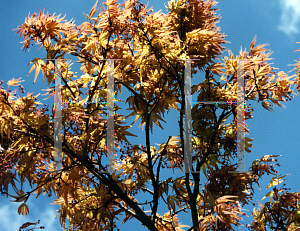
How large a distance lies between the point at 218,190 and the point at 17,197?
8.41 ft

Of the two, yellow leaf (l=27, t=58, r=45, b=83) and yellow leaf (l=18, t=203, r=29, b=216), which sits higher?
yellow leaf (l=27, t=58, r=45, b=83)

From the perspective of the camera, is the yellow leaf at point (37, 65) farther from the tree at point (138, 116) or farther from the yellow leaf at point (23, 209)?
the yellow leaf at point (23, 209)

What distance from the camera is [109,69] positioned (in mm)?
3611

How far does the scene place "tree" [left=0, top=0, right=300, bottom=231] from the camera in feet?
11.4

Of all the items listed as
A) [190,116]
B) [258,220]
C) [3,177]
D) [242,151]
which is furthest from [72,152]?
[258,220]

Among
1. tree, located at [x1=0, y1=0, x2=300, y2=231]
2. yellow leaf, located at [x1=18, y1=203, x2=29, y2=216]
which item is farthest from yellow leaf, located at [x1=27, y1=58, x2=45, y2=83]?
yellow leaf, located at [x1=18, y1=203, x2=29, y2=216]

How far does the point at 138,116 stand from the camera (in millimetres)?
4137

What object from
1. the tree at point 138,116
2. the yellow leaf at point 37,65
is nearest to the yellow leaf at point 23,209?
the tree at point 138,116

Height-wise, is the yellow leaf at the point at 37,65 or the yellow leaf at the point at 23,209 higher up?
the yellow leaf at the point at 37,65

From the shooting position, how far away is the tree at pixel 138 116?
346cm

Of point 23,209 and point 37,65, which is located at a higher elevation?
point 37,65

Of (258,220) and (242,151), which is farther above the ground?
(242,151)

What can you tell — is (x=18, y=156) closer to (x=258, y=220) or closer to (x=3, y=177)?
(x=3, y=177)

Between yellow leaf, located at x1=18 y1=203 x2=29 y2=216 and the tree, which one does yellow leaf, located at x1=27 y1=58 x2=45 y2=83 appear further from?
yellow leaf, located at x1=18 y1=203 x2=29 y2=216
